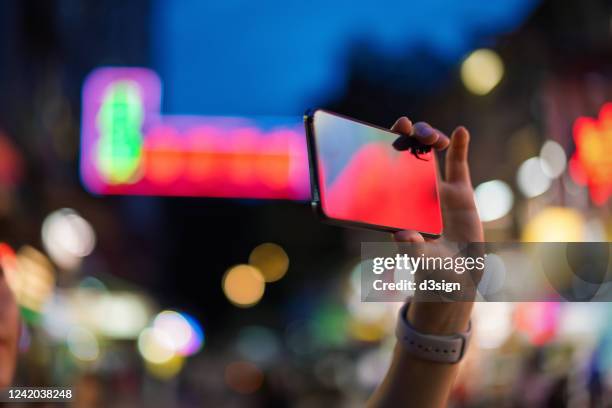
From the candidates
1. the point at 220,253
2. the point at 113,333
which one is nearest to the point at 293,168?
the point at 113,333

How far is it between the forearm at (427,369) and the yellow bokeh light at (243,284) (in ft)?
182

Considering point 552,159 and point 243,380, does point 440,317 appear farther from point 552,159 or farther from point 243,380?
point 243,380

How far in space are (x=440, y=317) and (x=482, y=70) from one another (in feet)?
52.6

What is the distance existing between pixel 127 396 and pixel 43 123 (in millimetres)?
7535

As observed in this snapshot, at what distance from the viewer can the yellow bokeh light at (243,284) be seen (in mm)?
58184

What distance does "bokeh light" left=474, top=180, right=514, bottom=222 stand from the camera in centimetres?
1412

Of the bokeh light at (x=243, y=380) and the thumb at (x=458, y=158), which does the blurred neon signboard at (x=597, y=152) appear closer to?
the thumb at (x=458, y=158)

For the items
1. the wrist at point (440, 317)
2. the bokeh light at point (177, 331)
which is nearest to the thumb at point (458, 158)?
the wrist at point (440, 317)

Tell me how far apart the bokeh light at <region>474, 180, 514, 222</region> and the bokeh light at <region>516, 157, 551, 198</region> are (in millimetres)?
294

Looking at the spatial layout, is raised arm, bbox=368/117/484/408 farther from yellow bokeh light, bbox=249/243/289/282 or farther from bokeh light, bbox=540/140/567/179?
yellow bokeh light, bbox=249/243/289/282

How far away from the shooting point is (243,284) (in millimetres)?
60188

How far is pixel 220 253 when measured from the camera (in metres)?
56.2

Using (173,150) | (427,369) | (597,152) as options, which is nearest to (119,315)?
(173,150)

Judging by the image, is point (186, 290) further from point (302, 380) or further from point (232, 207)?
Answer: point (302, 380)
